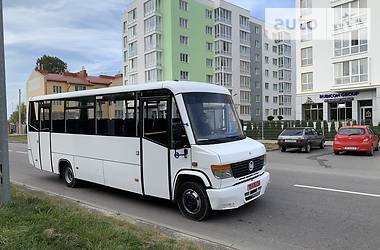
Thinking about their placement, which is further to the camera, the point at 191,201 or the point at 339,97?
the point at 339,97

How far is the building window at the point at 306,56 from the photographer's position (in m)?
43.9

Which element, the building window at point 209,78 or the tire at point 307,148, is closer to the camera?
the tire at point 307,148

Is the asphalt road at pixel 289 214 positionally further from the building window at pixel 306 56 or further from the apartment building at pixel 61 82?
the apartment building at pixel 61 82

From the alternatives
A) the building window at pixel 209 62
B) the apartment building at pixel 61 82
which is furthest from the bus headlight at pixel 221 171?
the apartment building at pixel 61 82

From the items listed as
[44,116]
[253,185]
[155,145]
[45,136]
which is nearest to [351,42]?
[44,116]

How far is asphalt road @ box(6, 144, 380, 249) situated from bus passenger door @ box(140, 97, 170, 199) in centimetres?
57

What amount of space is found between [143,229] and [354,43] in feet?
127

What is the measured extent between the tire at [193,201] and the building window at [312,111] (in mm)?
37641

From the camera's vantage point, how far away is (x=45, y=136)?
1112 centimetres

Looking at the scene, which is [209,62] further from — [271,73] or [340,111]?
[340,111]

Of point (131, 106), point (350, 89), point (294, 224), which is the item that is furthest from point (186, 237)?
point (350, 89)

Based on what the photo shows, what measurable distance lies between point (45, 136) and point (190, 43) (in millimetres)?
53905

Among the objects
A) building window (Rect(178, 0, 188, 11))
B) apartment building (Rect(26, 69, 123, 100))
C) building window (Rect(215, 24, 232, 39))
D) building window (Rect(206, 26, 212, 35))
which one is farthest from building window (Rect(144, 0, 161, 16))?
apartment building (Rect(26, 69, 123, 100))

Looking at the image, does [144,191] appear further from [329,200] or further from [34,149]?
[34,149]
